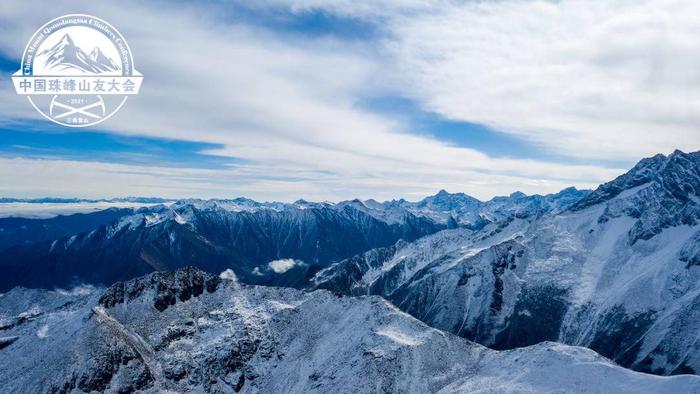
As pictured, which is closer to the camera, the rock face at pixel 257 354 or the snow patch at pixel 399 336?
the rock face at pixel 257 354

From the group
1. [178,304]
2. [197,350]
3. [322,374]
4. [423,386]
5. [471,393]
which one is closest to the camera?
[471,393]

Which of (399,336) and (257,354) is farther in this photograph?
(257,354)

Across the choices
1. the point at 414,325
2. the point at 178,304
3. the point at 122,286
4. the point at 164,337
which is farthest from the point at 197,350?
the point at 414,325

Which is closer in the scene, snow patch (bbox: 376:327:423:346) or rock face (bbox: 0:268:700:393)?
rock face (bbox: 0:268:700:393)

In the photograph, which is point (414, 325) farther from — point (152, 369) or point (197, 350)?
point (152, 369)

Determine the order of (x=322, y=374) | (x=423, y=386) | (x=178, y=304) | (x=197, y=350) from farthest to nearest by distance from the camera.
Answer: (x=178, y=304), (x=197, y=350), (x=322, y=374), (x=423, y=386)

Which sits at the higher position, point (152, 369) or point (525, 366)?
point (525, 366)

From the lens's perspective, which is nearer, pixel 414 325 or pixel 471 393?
pixel 471 393

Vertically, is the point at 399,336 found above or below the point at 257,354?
above
